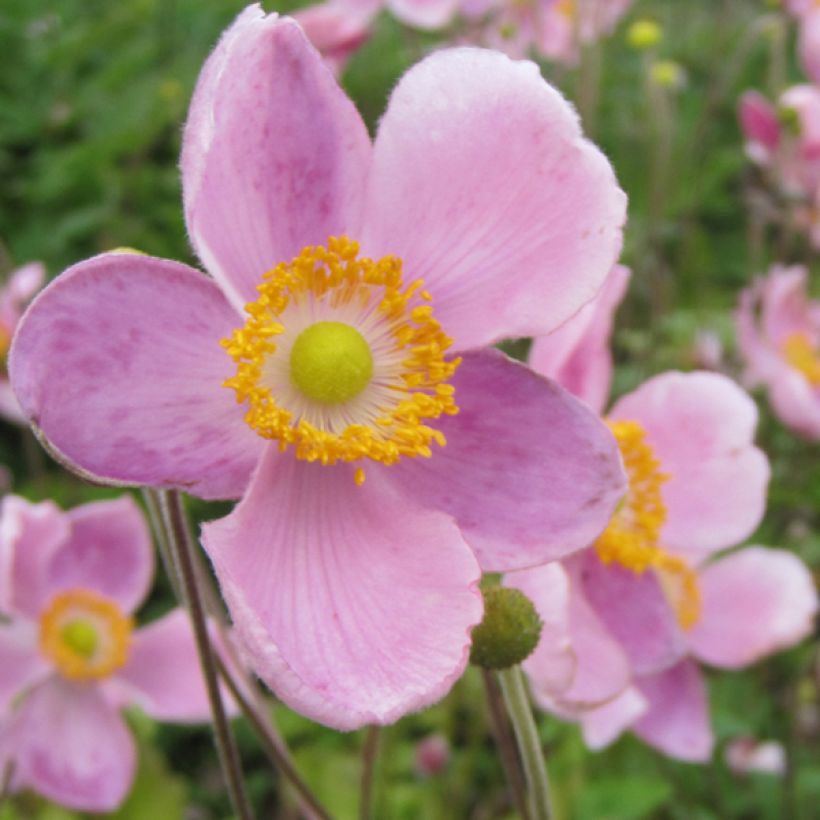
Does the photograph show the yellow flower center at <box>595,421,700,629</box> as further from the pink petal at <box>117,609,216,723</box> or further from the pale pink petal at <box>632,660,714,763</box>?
the pink petal at <box>117,609,216,723</box>

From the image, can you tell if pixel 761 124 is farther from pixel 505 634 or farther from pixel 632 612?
pixel 505 634

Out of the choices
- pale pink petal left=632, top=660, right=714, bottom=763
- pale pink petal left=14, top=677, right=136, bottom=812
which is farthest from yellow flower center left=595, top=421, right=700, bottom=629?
pale pink petal left=14, top=677, right=136, bottom=812

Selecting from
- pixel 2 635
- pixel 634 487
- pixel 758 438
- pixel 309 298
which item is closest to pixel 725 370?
pixel 758 438

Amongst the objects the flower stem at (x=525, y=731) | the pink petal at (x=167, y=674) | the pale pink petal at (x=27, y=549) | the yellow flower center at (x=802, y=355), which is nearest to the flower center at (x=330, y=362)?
the flower stem at (x=525, y=731)

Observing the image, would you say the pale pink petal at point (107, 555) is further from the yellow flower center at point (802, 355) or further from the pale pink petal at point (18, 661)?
the yellow flower center at point (802, 355)

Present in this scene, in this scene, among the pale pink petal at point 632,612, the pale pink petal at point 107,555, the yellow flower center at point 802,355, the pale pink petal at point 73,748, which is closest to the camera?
the pale pink petal at point 632,612

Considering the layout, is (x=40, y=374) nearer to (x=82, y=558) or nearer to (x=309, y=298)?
(x=309, y=298)
